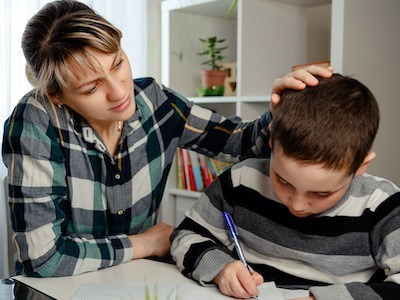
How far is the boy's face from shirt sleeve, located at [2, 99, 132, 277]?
0.40 metres

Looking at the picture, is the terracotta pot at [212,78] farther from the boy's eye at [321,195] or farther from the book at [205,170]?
the boy's eye at [321,195]

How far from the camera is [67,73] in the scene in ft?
3.67

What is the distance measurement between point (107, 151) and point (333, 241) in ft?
1.74

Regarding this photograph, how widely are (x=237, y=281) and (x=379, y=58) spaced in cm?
121

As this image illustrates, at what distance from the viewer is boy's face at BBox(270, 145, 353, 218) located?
33.3 inches

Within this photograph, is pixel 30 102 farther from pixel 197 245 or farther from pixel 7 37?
pixel 7 37

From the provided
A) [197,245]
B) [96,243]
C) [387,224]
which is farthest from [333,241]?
[96,243]

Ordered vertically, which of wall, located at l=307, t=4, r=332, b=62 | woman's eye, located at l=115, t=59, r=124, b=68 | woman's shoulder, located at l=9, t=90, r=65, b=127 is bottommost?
woman's shoulder, located at l=9, t=90, r=65, b=127

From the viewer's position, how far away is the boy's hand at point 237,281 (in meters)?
0.87

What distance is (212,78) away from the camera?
246 centimetres

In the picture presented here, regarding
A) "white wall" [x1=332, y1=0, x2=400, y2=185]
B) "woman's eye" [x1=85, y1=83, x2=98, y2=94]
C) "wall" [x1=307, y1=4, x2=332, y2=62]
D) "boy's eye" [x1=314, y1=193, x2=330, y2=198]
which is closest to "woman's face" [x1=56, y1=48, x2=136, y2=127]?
"woman's eye" [x1=85, y1=83, x2=98, y2=94]

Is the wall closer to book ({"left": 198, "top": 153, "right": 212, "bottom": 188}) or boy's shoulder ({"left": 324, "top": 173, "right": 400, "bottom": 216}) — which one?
book ({"left": 198, "top": 153, "right": 212, "bottom": 188})

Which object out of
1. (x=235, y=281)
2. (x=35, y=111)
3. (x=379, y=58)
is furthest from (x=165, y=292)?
(x=379, y=58)

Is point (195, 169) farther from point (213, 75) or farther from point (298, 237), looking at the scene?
point (298, 237)
